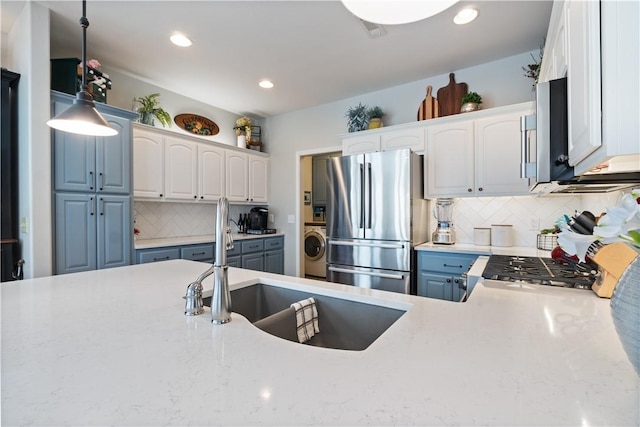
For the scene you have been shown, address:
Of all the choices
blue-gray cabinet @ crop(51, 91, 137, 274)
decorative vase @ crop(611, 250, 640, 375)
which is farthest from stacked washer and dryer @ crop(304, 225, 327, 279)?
decorative vase @ crop(611, 250, 640, 375)

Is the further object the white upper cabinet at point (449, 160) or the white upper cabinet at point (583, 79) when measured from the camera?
the white upper cabinet at point (449, 160)

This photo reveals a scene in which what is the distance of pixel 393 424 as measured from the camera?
46 cm

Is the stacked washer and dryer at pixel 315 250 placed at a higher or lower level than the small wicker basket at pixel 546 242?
lower

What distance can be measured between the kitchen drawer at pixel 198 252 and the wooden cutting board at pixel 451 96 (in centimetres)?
289

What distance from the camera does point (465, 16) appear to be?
86.4 inches

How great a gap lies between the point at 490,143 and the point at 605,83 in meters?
2.15

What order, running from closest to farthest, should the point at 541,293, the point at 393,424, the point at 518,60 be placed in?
the point at 393,424 → the point at 541,293 → the point at 518,60

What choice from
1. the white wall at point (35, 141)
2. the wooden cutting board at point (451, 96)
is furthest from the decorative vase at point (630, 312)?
the white wall at point (35, 141)

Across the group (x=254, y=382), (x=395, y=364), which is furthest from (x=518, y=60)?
(x=254, y=382)

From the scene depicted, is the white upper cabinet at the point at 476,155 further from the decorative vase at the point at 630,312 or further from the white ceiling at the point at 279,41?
the decorative vase at the point at 630,312

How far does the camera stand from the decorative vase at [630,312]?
51cm

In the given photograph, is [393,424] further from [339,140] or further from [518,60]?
[339,140]

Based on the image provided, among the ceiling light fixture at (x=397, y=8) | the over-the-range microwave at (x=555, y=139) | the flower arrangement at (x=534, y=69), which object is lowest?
the over-the-range microwave at (x=555, y=139)

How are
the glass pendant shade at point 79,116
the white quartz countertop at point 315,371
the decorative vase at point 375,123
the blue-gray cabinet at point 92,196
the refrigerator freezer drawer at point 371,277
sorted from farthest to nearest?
the decorative vase at point 375,123, the refrigerator freezer drawer at point 371,277, the blue-gray cabinet at point 92,196, the glass pendant shade at point 79,116, the white quartz countertop at point 315,371
